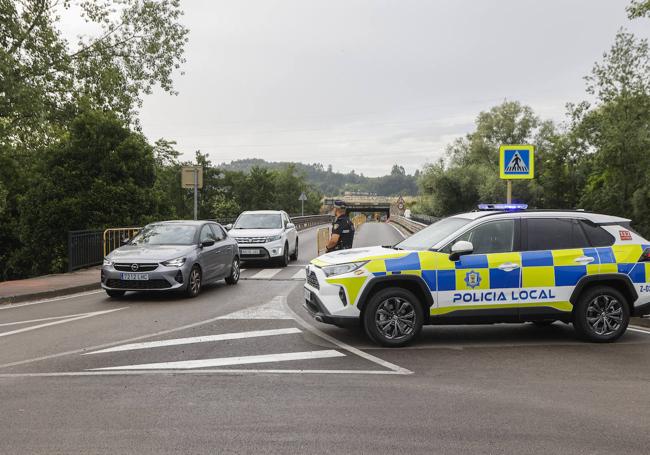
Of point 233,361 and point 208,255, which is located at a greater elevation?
point 208,255

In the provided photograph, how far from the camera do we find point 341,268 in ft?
25.1

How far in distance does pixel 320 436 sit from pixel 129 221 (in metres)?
20.8

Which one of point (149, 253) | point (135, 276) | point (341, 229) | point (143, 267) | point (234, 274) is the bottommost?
point (234, 274)

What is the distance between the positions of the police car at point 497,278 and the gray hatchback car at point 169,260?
14.0 feet

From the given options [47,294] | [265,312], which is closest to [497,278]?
[265,312]

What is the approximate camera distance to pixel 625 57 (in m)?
44.3

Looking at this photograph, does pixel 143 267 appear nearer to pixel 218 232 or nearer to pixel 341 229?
pixel 218 232

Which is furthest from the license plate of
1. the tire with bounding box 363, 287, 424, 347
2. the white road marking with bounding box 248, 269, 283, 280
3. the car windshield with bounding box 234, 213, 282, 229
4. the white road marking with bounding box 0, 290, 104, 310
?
the car windshield with bounding box 234, 213, 282, 229

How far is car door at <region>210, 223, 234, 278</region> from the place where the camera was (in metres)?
13.5

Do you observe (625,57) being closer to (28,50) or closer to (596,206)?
(596,206)

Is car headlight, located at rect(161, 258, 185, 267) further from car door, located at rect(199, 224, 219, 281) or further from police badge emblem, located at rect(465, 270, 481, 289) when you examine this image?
police badge emblem, located at rect(465, 270, 481, 289)

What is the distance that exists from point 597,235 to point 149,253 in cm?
801

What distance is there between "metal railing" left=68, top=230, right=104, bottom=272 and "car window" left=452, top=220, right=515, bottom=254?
12167mm

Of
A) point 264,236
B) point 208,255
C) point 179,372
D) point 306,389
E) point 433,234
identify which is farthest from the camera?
point 264,236
